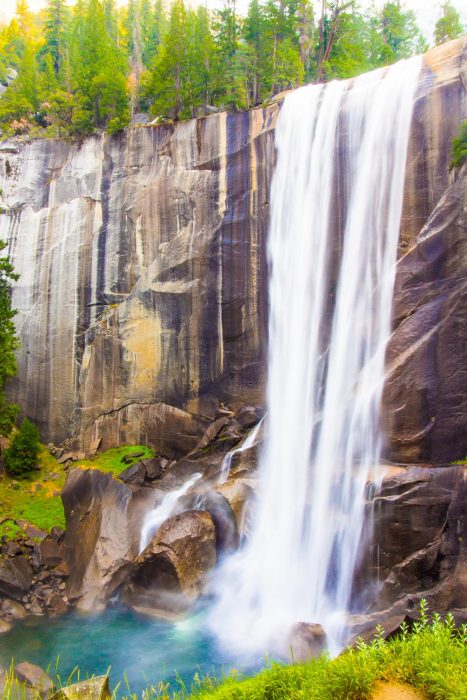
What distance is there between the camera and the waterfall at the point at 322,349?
45.6 ft

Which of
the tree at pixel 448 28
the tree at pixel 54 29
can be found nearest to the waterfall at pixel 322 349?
the tree at pixel 448 28

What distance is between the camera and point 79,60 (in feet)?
107

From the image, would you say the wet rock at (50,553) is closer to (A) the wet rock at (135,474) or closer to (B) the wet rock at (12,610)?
(B) the wet rock at (12,610)

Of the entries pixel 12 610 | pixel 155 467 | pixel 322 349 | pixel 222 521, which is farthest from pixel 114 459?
pixel 322 349

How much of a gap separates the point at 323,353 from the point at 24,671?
39.8 feet

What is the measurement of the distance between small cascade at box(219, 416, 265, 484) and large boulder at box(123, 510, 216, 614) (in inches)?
82.7

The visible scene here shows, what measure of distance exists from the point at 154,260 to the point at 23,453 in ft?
32.8

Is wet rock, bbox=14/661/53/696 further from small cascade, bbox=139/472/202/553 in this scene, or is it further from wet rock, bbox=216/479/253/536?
wet rock, bbox=216/479/253/536

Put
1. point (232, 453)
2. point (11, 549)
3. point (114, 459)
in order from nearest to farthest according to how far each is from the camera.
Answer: point (11, 549)
point (232, 453)
point (114, 459)

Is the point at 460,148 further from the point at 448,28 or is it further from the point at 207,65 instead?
the point at 448,28

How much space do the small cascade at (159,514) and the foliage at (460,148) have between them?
13.2 m

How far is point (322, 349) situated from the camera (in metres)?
18.5

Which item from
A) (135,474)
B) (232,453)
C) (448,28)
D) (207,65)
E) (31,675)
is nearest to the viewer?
(31,675)

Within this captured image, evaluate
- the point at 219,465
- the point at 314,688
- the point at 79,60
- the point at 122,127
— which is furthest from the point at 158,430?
the point at 79,60
